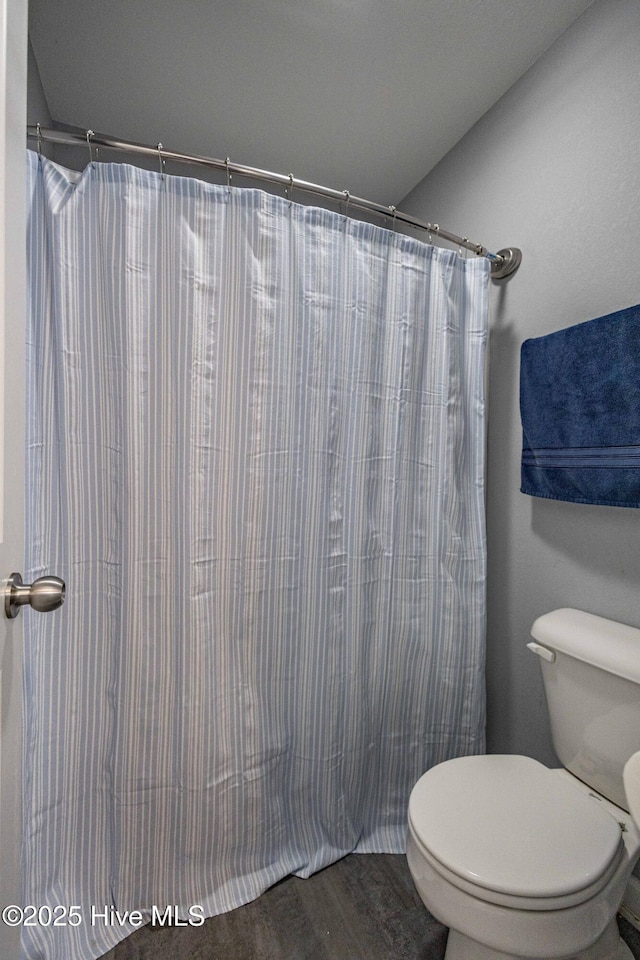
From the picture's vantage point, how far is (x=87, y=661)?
1.17m

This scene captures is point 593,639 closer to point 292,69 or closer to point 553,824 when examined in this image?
point 553,824

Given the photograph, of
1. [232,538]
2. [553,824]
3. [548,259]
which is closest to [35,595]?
[232,538]

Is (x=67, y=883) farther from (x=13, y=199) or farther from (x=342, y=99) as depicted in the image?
(x=342, y=99)

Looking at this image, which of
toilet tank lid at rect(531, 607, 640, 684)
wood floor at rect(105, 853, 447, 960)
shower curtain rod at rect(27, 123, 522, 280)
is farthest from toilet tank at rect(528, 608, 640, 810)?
shower curtain rod at rect(27, 123, 522, 280)

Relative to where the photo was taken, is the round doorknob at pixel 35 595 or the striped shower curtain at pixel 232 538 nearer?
the round doorknob at pixel 35 595

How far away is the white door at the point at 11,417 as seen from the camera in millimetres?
591

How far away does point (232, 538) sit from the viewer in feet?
4.25

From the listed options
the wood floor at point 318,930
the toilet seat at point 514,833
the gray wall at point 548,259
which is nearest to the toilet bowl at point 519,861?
the toilet seat at point 514,833

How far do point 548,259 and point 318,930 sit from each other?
196 cm

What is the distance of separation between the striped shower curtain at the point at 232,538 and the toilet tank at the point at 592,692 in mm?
339

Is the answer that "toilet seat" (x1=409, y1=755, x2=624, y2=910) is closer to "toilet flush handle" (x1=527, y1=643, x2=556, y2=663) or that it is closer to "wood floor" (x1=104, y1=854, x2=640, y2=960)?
"toilet flush handle" (x1=527, y1=643, x2=556, y2=663)

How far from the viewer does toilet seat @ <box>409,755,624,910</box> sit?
2.86ft

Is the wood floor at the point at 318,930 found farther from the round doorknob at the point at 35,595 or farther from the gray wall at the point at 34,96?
the gray wall at the point at 34,96

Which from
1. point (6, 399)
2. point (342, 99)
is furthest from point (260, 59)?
point (6, 399)
